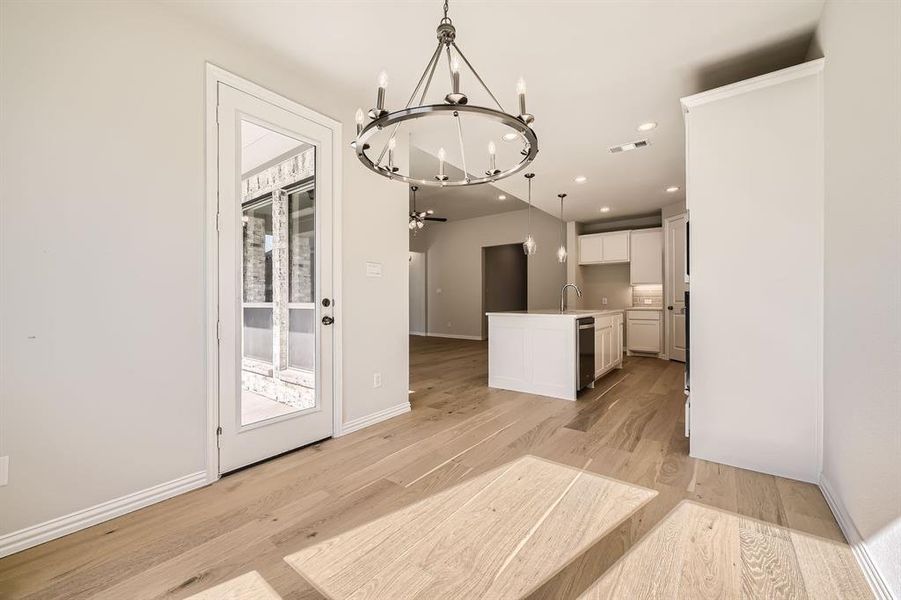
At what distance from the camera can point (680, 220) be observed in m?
6.25

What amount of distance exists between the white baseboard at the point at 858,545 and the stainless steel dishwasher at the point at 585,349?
214cm

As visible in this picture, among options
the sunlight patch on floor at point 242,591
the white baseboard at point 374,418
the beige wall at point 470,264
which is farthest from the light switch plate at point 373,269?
the beige wall at point 470,264

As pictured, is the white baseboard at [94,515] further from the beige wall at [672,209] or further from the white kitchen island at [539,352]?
the beige wall at [672,209]

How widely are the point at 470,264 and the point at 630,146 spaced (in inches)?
225

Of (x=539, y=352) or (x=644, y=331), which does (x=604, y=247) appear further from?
(x=539, y=352)

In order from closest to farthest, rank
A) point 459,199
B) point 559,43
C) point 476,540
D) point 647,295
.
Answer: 1. point 476,540
2. point 559,43
3. point 647,295
4. point 459,199

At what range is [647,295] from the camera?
743 cm

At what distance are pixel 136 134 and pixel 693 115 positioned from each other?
3.36 meters

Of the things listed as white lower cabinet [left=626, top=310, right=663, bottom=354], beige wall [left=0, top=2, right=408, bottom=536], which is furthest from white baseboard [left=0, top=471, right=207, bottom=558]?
white lower cabinet [left=626, top=310, right=663, bottom=354]

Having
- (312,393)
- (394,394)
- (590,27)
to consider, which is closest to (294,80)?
(590,27)

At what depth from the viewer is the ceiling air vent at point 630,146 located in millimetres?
3933

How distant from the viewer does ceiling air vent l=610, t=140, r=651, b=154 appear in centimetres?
393

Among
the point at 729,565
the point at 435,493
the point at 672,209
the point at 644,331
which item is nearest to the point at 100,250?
the point at 435,493

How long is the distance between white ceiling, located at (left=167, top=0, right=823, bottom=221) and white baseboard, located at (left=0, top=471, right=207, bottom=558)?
2.44 m
